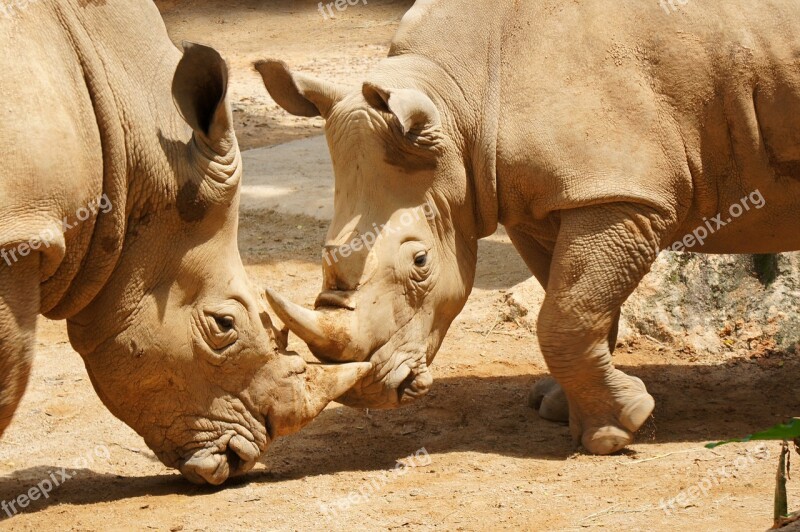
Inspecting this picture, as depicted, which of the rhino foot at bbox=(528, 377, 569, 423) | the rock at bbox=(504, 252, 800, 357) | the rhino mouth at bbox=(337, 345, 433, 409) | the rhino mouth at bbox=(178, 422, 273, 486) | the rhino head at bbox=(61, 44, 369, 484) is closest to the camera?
the rhino head at bbox=(61, 44, 369, 484)

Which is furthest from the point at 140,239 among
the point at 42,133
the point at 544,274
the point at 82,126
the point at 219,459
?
the point at 544,274

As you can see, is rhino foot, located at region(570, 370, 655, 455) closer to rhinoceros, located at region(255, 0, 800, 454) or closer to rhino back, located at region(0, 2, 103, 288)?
rhinoceros, located at region(255, 0, 800, 454)

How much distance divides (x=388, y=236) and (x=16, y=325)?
6.47 ft

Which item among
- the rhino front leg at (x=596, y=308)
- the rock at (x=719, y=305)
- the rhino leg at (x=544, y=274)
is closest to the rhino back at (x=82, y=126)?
the rhino front leg at (x=596, y=308)

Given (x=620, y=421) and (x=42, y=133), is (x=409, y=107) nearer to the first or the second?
(x=620, y=421)

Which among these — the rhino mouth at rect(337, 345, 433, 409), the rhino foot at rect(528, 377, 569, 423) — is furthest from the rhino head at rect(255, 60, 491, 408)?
the rhino foot at rect(528, 377, 569, 423)

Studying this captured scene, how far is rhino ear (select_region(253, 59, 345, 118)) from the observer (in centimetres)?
594

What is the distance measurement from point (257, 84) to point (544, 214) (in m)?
12.4

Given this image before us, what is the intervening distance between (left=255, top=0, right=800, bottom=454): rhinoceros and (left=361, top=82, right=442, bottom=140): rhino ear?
0.03 ft

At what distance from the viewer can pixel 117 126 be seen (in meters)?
4.46

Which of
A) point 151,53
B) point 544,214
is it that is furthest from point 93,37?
point 544,214

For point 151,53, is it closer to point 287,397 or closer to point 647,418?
point 287,397

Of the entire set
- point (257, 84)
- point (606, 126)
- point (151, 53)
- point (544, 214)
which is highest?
point (151, 53)

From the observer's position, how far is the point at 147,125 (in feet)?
15.1
